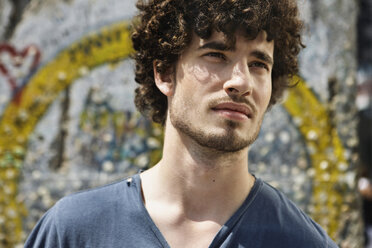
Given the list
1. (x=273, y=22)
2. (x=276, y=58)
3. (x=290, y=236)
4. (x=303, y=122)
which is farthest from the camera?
(x=303, y=122)

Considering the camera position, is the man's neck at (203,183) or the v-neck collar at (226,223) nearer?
the v-neck collar at (226,223)

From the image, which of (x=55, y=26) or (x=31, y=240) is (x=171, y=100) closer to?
(x=31, y=240)

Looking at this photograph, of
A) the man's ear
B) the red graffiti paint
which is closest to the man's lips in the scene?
the man's ear

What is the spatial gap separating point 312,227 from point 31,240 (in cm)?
127

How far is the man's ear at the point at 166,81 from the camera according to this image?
7.60 ft

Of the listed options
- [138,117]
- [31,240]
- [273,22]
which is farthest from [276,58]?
[138,117]

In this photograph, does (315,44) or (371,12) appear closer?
(315,44)

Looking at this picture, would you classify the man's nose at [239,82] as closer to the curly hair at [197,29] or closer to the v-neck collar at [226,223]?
the curly hair at [197,29]

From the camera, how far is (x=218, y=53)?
2100 millimetres

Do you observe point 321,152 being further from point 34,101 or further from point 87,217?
point 34,101

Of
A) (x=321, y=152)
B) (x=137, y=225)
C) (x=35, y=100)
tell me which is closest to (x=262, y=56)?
(x=137, y=225)

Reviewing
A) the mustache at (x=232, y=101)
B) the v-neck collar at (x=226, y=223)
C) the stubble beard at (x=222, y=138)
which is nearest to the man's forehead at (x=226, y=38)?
the mustache at (x=232, y=101)

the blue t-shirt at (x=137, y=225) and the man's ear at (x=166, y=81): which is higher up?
the man's ear at (x=166, y=81)

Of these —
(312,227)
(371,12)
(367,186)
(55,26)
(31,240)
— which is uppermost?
(55,26)
